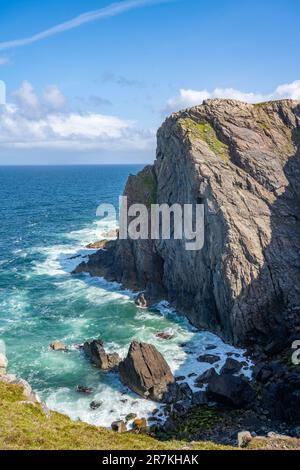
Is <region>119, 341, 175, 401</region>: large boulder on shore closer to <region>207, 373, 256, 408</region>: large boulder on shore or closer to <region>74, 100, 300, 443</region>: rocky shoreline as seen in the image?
<region>74, 100, 300, 443</region>: rocky shoreline

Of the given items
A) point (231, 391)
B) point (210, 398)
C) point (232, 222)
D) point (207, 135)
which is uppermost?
point (207, 135)

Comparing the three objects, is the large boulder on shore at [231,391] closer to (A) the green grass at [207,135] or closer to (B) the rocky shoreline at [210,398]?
(B) the rocky shoreline at [210,398]

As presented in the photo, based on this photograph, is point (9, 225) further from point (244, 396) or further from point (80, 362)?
point (244, 396)

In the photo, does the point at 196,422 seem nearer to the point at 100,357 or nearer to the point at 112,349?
the point at 100,357

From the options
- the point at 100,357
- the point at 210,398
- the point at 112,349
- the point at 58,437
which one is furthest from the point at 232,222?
the point at 58,437

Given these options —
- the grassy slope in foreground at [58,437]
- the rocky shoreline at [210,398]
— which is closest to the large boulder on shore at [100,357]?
the rocky shoreline at [210,398]
